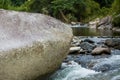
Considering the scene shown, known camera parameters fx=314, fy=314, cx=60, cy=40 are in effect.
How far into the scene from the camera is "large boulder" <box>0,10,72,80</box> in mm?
5957

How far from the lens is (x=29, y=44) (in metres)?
6.21

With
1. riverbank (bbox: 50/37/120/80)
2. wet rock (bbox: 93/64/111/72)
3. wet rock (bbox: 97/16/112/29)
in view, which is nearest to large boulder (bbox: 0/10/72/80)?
riverbank (bbox: 50/37/120/80)

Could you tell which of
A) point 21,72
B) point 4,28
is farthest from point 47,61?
point 4,28

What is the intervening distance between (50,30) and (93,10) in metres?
39.4

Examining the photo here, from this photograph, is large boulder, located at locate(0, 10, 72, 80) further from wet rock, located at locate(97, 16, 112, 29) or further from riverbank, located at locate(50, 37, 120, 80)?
wet rock, located at locate(97, 16, 112, 29)

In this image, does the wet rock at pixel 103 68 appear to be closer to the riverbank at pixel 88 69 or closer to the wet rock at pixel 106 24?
the riverbank at pixel 88 69

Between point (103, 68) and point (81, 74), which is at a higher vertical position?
point (81, 74)

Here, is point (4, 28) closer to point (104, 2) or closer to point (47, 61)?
point (47, 61)

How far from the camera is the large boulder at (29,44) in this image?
5957mm

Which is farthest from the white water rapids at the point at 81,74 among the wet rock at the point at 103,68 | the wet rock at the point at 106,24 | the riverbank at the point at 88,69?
the wet rock at the point at 106,24

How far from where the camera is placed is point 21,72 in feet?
20.1

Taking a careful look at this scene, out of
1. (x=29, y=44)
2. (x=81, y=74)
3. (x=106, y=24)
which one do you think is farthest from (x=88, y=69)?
(x=106, y=24)

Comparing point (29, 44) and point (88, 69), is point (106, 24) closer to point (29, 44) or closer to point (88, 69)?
point (88, 69)

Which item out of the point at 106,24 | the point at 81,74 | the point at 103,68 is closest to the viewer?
the point at 81,74
